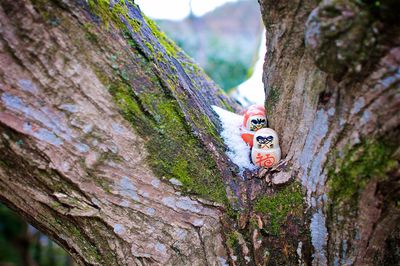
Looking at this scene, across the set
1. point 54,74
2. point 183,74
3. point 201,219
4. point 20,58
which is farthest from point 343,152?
point 20,58

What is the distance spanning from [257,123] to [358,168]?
0.47 meters

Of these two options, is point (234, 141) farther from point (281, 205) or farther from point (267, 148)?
point (281, 205)

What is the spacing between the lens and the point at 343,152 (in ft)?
3.68

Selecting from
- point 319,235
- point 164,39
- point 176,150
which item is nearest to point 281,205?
point 319,235

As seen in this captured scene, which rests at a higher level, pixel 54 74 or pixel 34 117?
pixel 54 74

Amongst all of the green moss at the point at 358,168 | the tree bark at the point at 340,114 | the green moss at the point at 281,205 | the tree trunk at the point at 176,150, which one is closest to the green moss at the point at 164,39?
the tree trunk at the point at 176,150

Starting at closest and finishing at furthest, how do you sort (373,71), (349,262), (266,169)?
(373,71) → (349,262) → (266,169)

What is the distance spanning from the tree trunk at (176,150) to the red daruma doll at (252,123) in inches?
3.7

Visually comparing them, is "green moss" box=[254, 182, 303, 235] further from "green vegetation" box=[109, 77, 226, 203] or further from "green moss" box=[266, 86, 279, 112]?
"green moss" box=[266, 86, 279, 112]

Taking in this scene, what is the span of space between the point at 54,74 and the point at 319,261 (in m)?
1.04

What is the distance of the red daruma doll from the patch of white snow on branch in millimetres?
28

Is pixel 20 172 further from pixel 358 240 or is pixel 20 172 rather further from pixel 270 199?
pixel 358 240

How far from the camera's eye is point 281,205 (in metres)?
1.29

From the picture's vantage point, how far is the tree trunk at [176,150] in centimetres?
109
